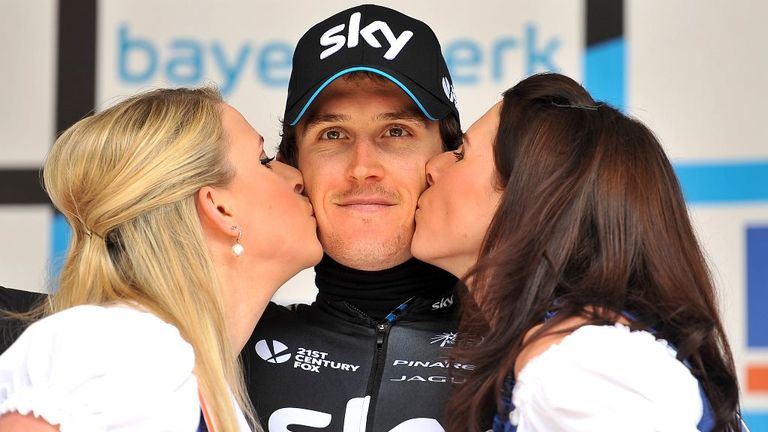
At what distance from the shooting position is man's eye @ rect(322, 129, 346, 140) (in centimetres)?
202

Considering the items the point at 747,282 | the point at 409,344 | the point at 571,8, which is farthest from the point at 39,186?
the point at 747,282

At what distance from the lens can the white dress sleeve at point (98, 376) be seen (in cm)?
122

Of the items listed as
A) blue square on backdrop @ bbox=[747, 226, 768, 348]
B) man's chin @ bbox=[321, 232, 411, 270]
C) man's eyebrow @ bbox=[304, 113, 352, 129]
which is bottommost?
blue square on backdrop @ bbox=[747, 226, 768, 348]

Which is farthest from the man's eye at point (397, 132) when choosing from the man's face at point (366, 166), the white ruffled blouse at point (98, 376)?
the white ruffled blouse at point (98, 376)

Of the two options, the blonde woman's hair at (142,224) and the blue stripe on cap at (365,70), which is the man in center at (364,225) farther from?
the blonde woman's hair at (142,224)

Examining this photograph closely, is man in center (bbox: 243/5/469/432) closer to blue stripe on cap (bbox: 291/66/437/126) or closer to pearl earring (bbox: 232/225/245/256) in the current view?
blue stripe on cap (bbox: 291/66/437/126)

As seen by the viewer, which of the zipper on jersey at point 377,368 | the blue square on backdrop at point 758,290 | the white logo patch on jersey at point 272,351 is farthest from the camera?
the blue square on backdrop at point 758,290

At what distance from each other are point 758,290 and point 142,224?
156 centimetres

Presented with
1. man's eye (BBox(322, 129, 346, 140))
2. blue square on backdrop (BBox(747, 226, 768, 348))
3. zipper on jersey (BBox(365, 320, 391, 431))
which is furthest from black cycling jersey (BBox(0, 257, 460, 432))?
blue square on backdrop (BBox(747, 226, 768, 348))

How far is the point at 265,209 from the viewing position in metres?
1.73

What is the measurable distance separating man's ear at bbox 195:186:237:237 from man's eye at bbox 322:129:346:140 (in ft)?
1.39

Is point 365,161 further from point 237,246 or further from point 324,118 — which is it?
point 237,246

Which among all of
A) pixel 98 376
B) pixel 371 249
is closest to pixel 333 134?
pixel 371 249

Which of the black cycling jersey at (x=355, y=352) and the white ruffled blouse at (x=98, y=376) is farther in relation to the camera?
the black cycling jersey at (x=355, y=352)
